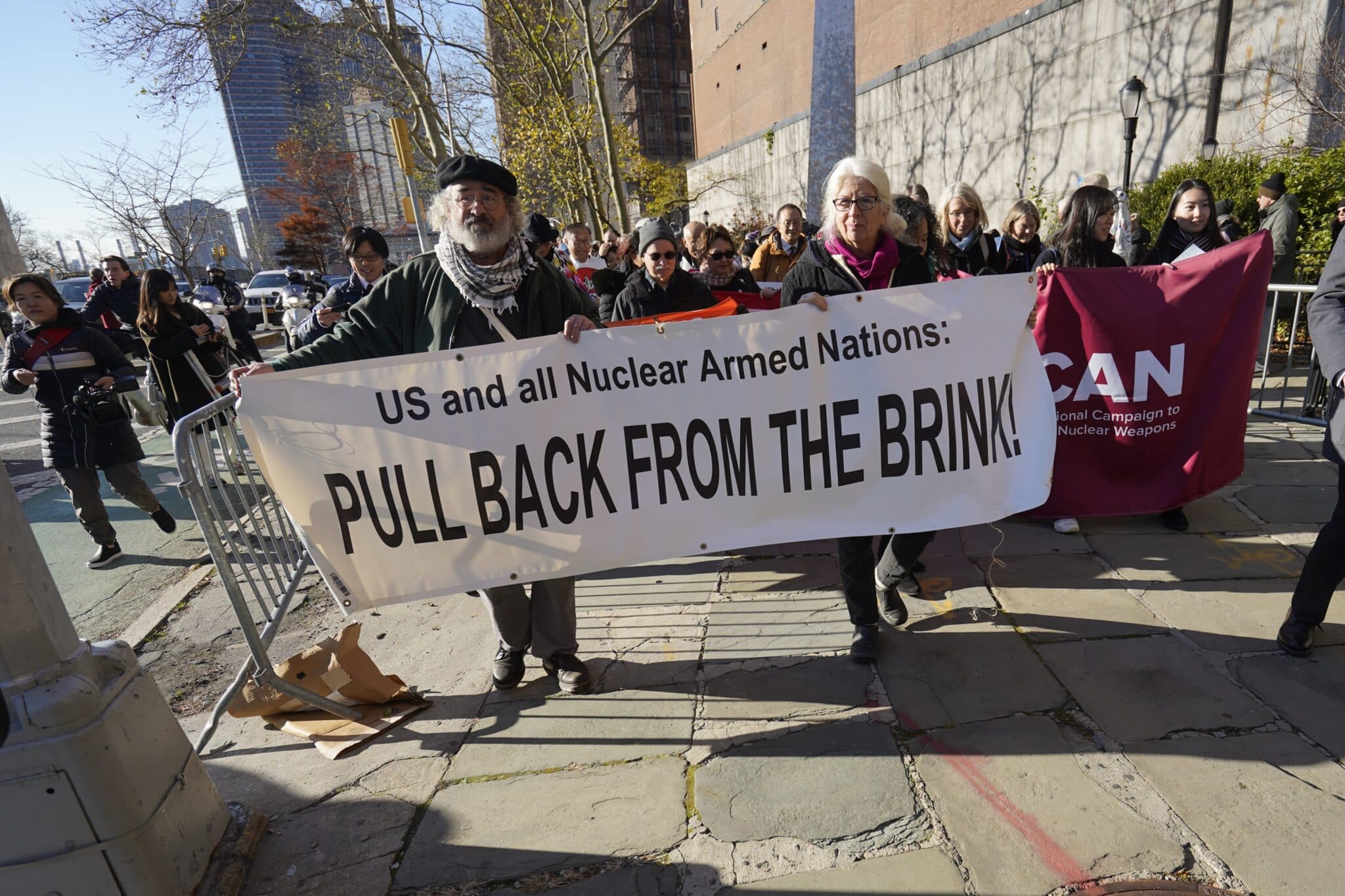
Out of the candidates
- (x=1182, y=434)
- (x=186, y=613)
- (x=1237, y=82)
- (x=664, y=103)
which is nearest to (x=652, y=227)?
(x=1182, y=434)

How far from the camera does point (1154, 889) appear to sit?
1.84 meters

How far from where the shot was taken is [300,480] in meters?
2.47

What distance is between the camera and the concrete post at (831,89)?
657 cm

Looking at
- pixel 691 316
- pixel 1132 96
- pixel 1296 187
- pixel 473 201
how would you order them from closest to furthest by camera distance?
1. pixel 473 201
2. pixel 691 316
3. pixel 1296 187
4. pixel 1132 96

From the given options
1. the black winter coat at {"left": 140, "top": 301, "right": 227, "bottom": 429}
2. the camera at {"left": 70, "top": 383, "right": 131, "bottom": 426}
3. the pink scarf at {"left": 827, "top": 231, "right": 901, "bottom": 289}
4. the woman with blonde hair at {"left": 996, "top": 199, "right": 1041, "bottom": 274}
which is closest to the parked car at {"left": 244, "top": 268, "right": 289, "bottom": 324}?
the black winter coat at {"left": 140, "top": 301, "right": 227, "bottom": 429}

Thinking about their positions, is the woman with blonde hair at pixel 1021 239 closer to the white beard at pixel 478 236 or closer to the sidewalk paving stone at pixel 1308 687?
the sidewalk paving stone at pixel 1308 687

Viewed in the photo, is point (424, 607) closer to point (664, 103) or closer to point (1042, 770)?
point (1042, 770)

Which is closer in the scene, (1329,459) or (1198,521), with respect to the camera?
(1329,459)

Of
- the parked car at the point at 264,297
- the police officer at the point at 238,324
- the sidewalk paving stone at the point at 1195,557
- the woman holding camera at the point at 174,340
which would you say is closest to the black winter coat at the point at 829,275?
the sidewalk paving stone at the point at 1195,557

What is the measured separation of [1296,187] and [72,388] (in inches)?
452

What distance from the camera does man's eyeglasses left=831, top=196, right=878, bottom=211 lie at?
2.67 meters

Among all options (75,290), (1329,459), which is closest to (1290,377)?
(1329,459)

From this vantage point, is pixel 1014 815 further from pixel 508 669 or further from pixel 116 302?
pixel 116 302

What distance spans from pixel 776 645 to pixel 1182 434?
2463 millimetres
